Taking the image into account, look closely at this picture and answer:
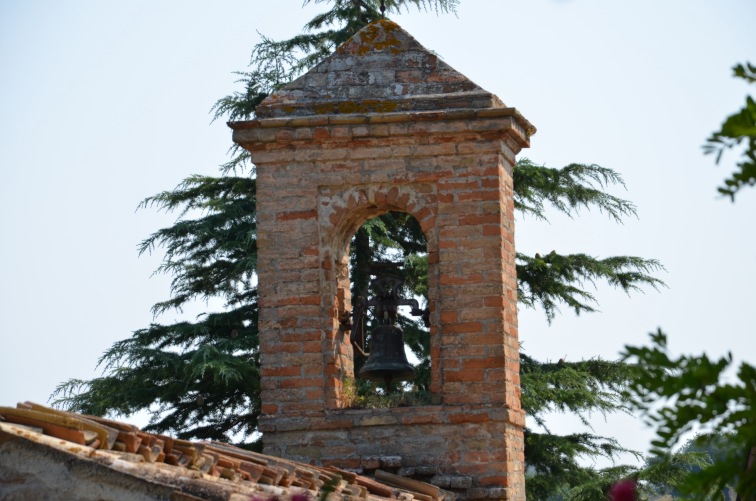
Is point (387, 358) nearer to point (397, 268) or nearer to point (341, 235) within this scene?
point (341, 235)

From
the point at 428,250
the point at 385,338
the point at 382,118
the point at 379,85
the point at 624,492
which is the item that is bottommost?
the point at 624,492

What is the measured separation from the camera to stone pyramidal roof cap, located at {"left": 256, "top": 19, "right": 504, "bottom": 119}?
833cm

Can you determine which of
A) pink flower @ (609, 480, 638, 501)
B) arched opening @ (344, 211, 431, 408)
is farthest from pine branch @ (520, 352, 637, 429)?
pink flower @ (609, 480, 638, 501)

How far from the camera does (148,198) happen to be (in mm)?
16203

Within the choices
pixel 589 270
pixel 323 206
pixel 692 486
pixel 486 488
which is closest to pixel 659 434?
pixel 692 486

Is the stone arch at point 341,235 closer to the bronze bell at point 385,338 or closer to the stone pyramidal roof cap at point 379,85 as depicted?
the bronze bell at point 385,338

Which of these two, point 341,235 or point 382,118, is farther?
point 341,235

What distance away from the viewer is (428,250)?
8.22 metres

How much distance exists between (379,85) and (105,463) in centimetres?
412

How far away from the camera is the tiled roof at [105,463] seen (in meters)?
4.80

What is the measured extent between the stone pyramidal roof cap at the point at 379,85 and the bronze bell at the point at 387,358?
139cm

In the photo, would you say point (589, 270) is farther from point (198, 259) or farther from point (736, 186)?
point (736, 186)

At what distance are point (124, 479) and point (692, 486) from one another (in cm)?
262

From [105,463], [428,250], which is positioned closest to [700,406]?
[105,463]
